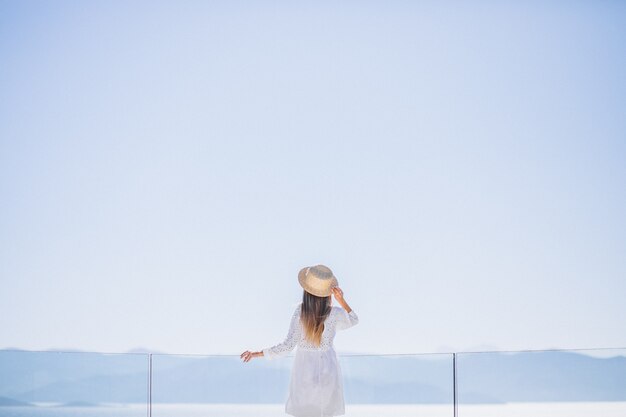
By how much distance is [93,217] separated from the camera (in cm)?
991

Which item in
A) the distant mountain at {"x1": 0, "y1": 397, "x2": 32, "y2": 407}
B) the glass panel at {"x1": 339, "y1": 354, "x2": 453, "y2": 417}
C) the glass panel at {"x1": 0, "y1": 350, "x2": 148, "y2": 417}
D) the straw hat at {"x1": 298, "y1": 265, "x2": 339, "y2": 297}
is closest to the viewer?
the straw hat at {"x1": 298, "y1": 265, "x2": 339, "y2": 297}

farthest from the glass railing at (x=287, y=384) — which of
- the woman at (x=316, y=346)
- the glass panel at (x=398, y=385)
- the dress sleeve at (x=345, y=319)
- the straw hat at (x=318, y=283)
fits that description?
the straw hat at (x=318, y=283)

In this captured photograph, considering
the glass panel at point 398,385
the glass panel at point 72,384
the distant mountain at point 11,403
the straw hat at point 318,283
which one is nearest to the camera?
the straw hat at point 318,283

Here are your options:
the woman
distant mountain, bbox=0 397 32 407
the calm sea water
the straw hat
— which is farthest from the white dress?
distant mountain, bbox=0 397 32 407

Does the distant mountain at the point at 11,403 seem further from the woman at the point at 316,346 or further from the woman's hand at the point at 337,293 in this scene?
the woman's hand at the point at 337,293

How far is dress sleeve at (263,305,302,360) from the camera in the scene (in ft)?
13.3

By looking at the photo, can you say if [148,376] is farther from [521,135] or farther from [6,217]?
[521,135]

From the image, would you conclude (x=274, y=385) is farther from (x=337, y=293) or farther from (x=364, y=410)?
(x=337, y=293)

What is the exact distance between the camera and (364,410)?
4.73 m

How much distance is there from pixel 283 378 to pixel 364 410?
531 mm

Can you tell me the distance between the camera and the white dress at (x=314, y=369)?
4.08 metres

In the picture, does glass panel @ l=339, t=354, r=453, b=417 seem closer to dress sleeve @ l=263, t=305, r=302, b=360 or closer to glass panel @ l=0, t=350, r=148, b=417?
dress sleeve @ l=263, t=305, r=302, b=360

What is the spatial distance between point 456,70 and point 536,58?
1.00m

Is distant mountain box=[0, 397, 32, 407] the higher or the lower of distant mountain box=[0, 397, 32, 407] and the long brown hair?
the lower
